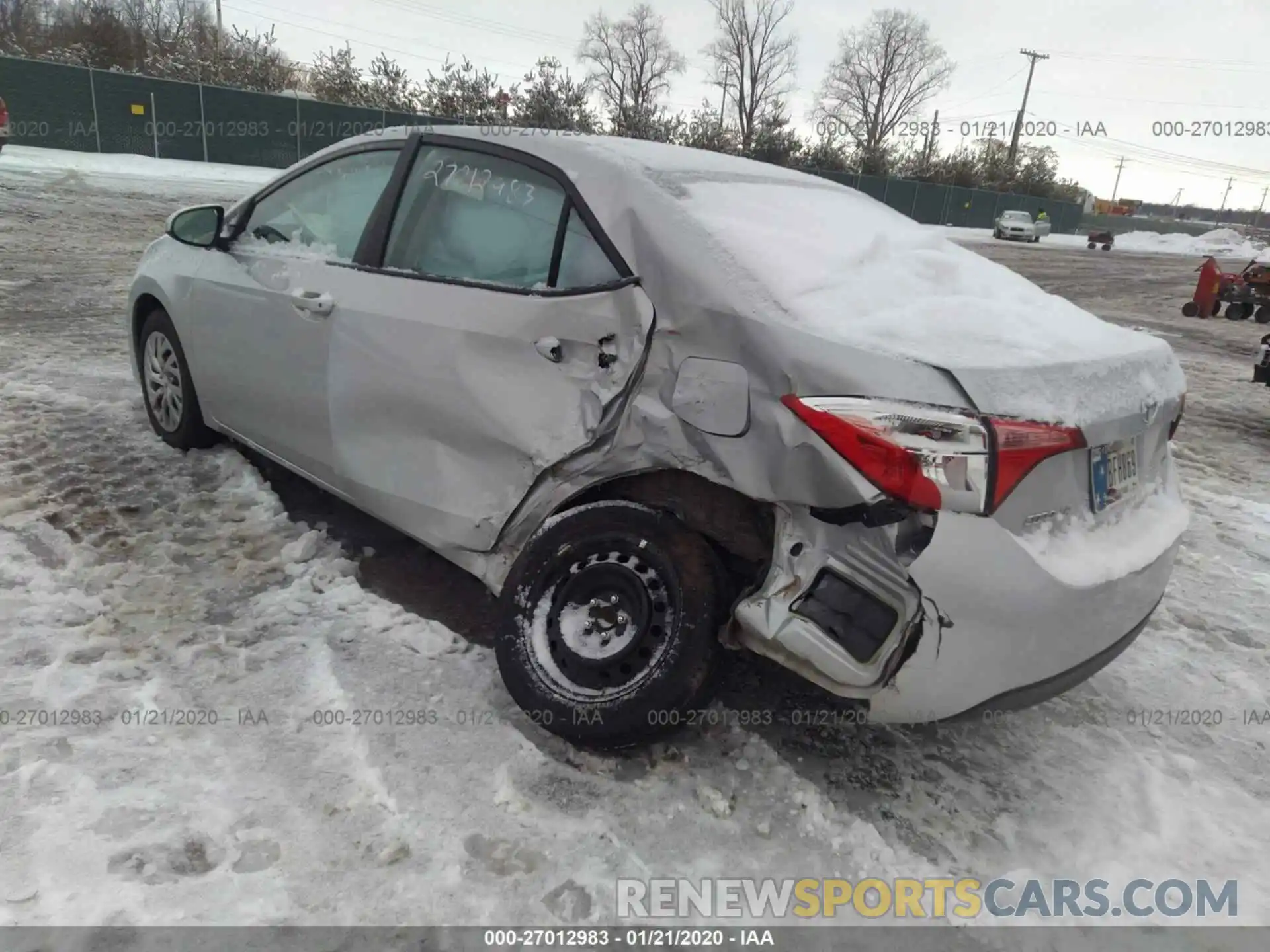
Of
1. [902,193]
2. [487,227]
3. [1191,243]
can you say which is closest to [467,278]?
[487,227]

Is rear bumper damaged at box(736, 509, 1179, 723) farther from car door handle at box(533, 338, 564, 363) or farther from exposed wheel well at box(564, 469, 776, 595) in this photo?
car door handle at box(533, 338, 564, 363)

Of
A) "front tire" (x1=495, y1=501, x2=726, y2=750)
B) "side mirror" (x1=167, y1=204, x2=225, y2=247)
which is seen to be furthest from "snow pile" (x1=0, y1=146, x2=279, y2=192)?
"front tire" (x1=495, y1=501, x2=726, y2=750)

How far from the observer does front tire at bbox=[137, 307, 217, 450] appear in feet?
13.7

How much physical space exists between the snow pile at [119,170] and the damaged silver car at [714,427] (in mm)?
Answer: 15407

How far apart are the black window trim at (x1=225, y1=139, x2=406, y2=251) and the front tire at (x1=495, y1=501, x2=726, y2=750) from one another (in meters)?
1.52

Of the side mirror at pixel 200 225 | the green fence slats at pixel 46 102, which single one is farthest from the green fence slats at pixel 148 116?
the side mirror at pixel 200 225

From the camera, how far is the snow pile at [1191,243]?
47.4 m

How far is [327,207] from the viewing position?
3.49 m

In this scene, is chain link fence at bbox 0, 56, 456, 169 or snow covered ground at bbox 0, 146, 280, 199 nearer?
snow covered ground at bbox 0, 146, 280, 199

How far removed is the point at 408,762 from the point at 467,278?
1513mm

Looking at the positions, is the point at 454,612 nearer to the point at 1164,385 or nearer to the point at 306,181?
the point at 306,181

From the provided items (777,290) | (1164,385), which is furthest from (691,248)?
(1164,385)

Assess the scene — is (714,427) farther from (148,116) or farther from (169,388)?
(148,116)

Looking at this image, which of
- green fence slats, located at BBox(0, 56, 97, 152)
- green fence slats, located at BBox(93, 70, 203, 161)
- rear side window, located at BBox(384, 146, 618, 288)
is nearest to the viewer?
rear side window, located at BBox(384, 146, 618, 288)
